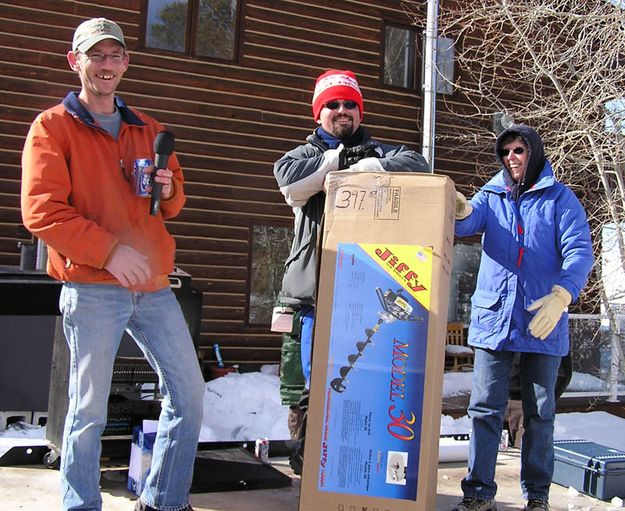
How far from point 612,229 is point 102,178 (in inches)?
232

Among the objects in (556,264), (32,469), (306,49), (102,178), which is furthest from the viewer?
(306,49)

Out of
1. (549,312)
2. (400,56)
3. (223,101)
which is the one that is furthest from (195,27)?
(549,312)

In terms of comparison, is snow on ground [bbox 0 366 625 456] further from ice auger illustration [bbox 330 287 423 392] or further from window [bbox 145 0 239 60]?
window [bbox 145 0 239 60]

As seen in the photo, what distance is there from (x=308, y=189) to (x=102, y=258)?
3.23ft

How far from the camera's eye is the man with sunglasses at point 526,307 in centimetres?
276

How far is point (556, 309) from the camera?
2662 millimetres

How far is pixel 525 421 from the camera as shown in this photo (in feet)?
9.29

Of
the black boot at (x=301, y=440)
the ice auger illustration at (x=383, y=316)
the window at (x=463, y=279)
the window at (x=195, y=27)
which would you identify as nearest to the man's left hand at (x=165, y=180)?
the ice auger illustration at (x=383, y=316)

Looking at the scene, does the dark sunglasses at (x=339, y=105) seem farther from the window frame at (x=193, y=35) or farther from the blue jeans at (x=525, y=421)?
the window frame at (x=193, y=35)

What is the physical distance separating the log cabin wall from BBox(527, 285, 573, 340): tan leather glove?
602 centimetres

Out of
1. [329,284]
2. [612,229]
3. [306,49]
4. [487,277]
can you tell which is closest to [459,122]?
[306,49]

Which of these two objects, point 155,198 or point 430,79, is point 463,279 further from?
point 155,198

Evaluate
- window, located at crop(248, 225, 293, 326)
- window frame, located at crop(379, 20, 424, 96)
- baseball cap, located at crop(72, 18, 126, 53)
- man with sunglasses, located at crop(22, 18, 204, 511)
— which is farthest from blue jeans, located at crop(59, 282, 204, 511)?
window frame, located at crop(379, 20, 424, 96)

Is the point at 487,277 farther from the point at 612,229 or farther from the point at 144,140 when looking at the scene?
the point at 612,229
